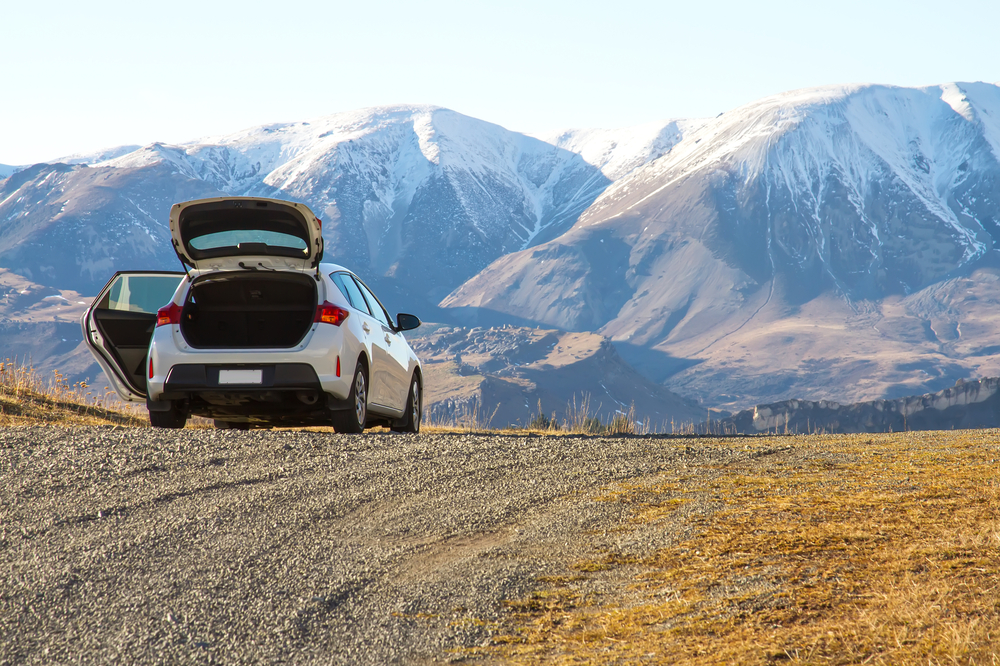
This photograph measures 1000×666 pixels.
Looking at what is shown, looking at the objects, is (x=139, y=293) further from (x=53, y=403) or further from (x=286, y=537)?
(x=286, y=537)

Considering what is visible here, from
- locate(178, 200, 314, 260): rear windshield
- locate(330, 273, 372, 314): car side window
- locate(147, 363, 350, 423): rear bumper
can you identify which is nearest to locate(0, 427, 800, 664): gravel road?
locate(147, 363, 350, 423): rear bumper

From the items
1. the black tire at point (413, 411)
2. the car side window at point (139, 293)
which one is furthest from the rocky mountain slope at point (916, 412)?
the car side window at point (139, 293)

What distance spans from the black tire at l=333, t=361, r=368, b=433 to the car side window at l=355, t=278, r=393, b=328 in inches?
45.4

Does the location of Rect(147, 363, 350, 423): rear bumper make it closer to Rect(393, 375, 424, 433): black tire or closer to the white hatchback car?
the white hatchback car

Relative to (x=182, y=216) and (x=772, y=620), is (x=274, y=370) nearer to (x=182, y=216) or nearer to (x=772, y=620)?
(x=182, y=216)

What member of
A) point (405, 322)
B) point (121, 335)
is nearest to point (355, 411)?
point (405, 322)

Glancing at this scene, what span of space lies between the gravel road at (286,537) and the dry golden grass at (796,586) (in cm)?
28

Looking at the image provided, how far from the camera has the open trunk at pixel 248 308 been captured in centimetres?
960

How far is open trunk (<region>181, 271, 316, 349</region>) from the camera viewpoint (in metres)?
9.60

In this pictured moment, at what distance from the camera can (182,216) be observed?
918 centimetres

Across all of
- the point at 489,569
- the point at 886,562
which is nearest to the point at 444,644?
the point at 489,569

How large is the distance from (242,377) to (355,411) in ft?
3.64

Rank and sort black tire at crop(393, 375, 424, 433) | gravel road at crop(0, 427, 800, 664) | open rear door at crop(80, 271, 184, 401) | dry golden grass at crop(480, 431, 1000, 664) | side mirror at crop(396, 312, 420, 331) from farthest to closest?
black tire at crop(393, 375, 424, 433) → side mirror at crop(396, 312, 420, 331) → open rear door at crop(80, 271, 184, 401) → gravel road at crop(0, 427, 800, 664) → dry golden grass at crop(480, 431, 1000, 664)

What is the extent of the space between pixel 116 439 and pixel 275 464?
159cm
